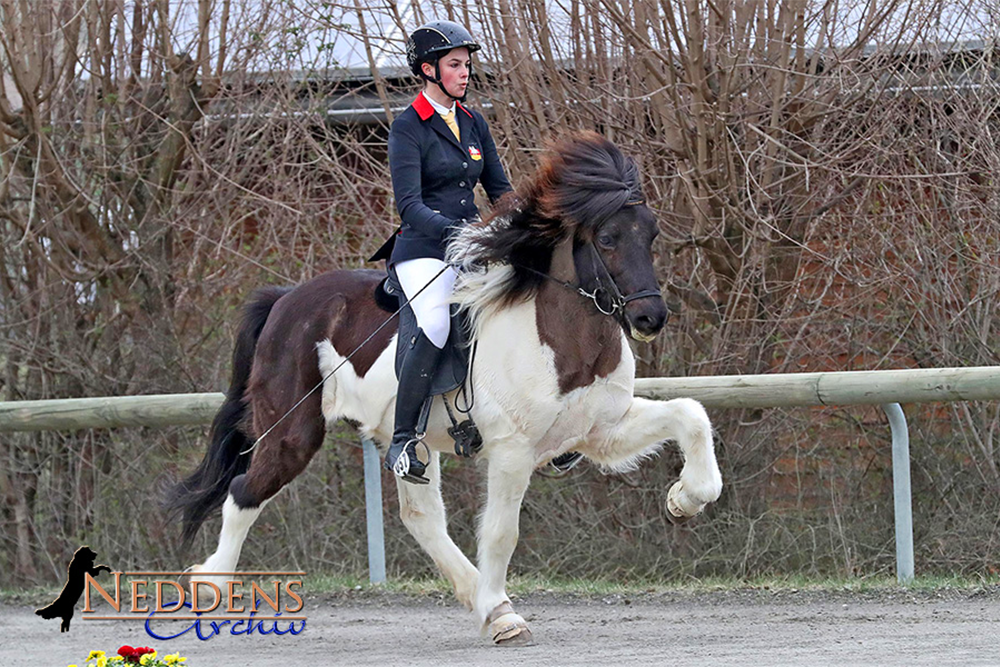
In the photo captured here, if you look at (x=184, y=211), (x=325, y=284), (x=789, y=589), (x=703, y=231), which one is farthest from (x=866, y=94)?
(x=184, y=211)

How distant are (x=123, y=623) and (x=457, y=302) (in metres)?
2.78

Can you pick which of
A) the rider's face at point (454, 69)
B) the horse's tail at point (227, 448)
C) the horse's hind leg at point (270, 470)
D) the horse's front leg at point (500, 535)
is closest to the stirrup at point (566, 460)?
the horse's front leg at point (500, 535)

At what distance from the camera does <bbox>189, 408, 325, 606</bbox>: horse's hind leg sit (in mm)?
6691

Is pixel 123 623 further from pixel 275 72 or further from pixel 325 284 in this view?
pixel 275 72

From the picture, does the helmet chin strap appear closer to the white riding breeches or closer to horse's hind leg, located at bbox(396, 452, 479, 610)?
the white riding breeches

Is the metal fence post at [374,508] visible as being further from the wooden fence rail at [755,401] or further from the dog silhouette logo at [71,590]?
the dog silhouette logo at [71,590]

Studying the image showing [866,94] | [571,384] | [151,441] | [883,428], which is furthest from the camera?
[151,441]

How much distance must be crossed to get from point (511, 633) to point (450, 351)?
1.28 m

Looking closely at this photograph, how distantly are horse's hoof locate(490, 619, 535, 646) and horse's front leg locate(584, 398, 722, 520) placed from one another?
2.70ft

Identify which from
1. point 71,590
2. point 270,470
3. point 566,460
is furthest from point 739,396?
Answer: point 71,590

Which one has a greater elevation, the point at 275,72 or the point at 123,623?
the point at 275,72

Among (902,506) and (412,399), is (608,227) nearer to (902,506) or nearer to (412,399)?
(412,399)

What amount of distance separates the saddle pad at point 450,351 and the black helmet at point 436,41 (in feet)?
3.75

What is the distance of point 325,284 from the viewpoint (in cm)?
684
